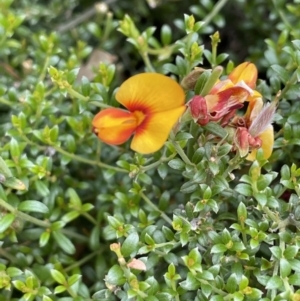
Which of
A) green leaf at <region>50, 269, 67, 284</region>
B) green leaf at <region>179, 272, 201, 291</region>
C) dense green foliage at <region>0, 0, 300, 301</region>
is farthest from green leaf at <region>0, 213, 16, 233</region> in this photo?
green leaf at <region>179, 272, 201, 291</region>

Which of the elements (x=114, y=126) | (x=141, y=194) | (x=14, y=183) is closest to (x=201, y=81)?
(x=114, y=126)

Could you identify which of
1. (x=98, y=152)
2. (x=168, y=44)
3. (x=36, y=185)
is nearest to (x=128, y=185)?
(x=98, y=152)

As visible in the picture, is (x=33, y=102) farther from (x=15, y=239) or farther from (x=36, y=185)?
(x=15, y=239)

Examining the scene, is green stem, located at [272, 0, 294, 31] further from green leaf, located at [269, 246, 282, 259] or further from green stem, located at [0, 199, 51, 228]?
green stem, located at [0, 199, 51, 228]

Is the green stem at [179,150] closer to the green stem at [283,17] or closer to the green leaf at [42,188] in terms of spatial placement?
the green leaf at [42,188]

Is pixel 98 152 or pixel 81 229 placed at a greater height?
pixel 98 152

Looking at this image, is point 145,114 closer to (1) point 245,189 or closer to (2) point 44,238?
(1) point 245,189
